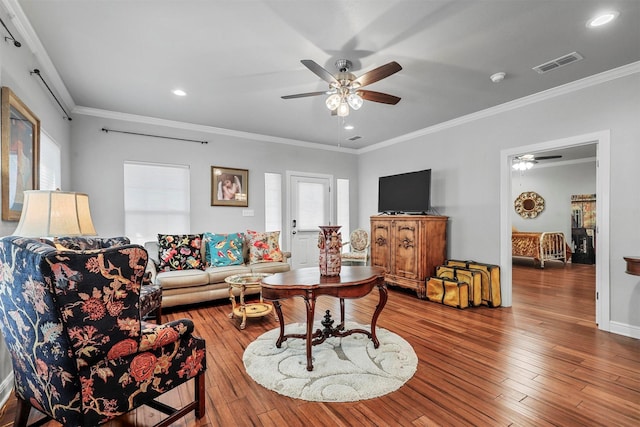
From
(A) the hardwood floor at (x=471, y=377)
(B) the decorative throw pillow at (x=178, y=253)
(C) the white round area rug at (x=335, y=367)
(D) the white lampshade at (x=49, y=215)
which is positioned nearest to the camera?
(A) the hardwood floor at (x=471, y=377)

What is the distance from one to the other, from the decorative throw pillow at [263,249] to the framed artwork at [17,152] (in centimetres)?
254

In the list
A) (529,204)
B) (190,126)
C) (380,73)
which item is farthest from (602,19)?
(529,204)

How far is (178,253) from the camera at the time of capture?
4.07 m

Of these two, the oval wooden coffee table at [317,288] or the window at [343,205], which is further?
the window at [343,205]

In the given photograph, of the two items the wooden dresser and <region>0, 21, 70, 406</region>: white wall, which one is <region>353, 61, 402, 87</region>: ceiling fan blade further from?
<region>0, 21, 70, 406</region>: white wall

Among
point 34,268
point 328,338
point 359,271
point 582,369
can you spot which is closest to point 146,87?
point 34,268

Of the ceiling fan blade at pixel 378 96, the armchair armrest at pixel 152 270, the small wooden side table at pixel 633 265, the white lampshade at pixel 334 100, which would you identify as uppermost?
the ceiling fan blade at pixel 378 96

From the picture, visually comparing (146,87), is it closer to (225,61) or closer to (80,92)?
(80,92)

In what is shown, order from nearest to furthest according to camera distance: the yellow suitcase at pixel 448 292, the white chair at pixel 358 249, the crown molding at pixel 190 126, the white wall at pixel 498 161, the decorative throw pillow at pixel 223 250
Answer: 1. the white wall at pixel 498 161
2. the yellow suitcase at pixel 448 292
3. the crown molding at pixel 190 126
4. the decorative throw pillow at pixel 223 250
5. the white chair at pixel 358 249

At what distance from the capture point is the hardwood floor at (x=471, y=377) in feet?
5.65

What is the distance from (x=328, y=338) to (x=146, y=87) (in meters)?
3.37

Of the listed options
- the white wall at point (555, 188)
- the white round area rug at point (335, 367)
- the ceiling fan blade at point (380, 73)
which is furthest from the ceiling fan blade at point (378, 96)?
the white wall at point (555, 188)

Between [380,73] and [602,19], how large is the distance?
1633 mm

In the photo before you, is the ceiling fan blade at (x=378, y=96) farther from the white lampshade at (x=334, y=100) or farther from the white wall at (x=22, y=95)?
the white wall at (x=22, y=95)
